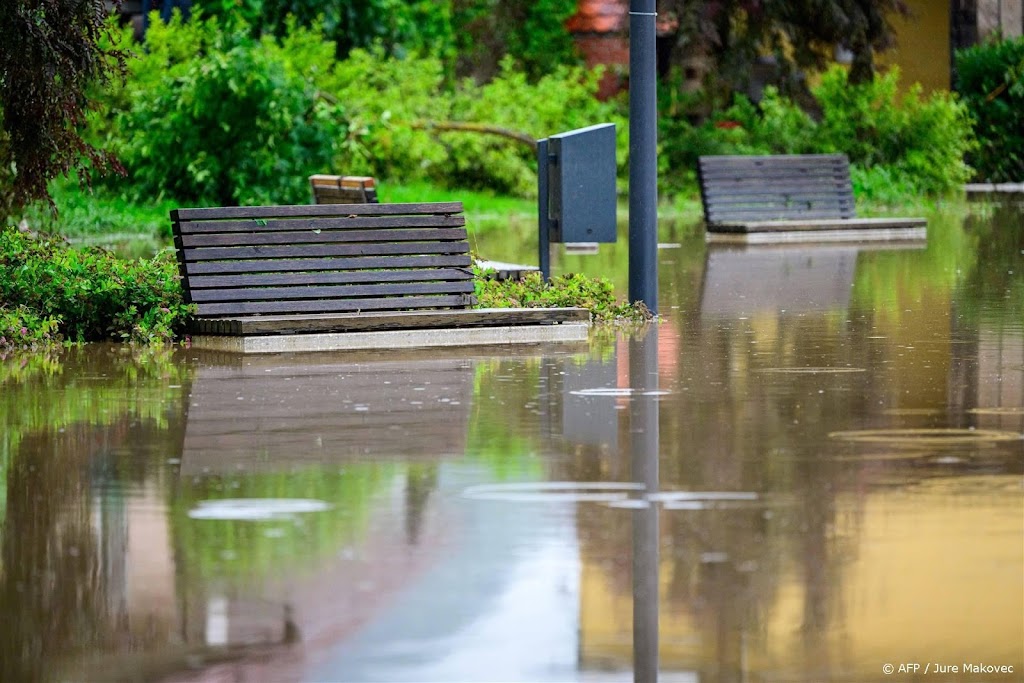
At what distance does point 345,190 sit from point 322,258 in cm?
469

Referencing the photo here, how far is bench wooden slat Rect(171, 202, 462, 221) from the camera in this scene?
13281 mm

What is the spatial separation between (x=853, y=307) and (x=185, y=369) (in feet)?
19.0

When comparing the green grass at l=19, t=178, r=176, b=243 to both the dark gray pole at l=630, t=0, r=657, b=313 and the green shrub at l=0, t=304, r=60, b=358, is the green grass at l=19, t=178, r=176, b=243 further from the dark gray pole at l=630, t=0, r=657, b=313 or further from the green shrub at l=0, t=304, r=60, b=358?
the dark gray pole at l=630, t=0, r=657, b=313

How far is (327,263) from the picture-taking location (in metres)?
13.6

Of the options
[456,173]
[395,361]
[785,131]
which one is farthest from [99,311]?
[785,131]

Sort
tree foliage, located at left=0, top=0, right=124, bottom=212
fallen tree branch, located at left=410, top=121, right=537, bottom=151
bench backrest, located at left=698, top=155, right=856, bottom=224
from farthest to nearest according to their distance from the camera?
fallen tree branch, located at left=410, top=121, right=537, bottom=151 < bench backrest, located at left=698, top=155, right=856, bottom=224 < tree foliage, located at left=0, top=0, right=124, bottom=212

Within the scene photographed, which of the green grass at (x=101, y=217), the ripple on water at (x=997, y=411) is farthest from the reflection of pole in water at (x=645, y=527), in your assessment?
the green grass at (x=101, y=217)

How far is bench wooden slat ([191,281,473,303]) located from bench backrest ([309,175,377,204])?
3411mm

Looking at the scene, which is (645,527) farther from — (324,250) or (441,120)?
(441,120)

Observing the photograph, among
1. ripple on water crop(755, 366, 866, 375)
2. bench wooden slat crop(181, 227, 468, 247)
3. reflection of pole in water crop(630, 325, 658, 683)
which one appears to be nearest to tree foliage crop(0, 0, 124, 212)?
bench wooden slat crop(181, 227, 468, 247)

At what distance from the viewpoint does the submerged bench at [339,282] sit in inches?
516

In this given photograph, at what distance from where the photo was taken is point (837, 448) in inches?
352

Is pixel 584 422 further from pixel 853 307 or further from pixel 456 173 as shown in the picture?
pixel 456 173

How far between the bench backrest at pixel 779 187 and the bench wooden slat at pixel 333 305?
41.9 feet
